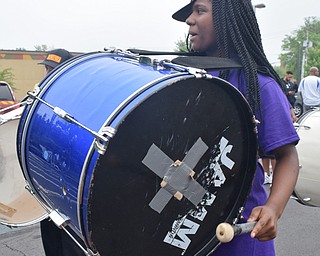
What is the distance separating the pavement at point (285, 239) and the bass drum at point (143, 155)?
2.46 m

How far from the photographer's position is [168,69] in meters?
1.40

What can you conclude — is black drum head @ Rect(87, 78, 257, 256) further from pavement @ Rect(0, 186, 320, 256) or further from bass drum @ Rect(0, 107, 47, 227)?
pavement @ Rect(0, 186, 320, 256)

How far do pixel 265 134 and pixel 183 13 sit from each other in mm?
603

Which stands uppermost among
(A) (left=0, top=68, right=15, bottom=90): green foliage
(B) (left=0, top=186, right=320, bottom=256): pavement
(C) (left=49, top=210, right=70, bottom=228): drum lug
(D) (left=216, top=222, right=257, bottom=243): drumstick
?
(D) (left=216, top=222, right=257, bottom=243): drumstick

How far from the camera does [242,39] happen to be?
1650 millimetres

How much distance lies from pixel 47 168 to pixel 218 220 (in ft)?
2.04

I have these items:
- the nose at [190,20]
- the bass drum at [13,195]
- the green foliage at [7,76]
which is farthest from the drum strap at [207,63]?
the green foliage at [7,76]

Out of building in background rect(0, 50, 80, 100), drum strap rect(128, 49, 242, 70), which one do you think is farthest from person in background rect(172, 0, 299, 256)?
building in background rect(0, 50, 80, 100)

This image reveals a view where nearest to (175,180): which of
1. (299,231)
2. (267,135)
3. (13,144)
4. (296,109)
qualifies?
(267,135)

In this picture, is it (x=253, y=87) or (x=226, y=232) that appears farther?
(x=253, y=87)

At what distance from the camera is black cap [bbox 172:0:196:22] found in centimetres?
175

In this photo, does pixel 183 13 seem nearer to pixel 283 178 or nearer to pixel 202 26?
pixel 202 26

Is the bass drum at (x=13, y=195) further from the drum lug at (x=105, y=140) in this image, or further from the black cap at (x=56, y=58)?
the drum lug at (x=105, y=140)

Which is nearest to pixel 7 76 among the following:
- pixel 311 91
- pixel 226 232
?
pixel 311 91
